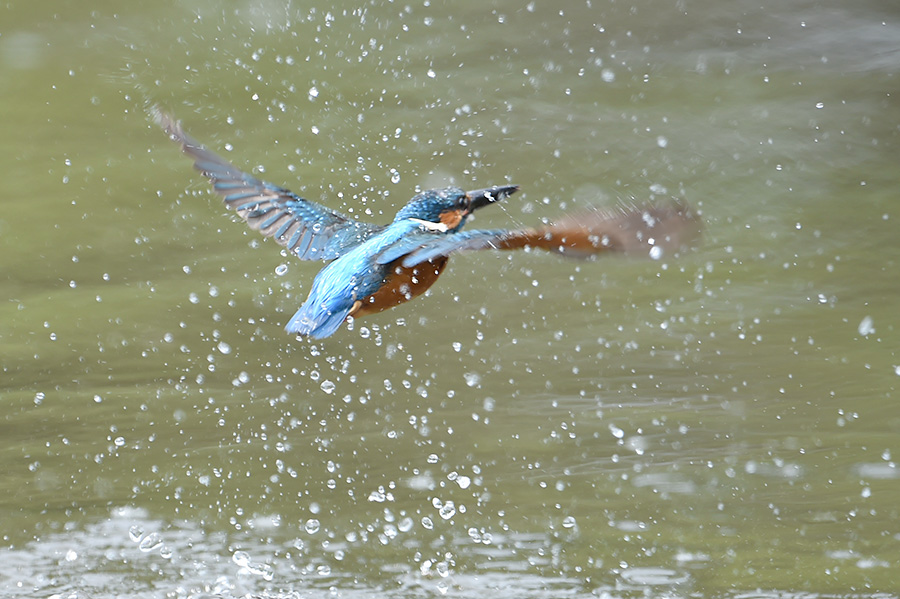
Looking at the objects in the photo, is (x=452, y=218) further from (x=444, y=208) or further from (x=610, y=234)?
(x=610, y=234)

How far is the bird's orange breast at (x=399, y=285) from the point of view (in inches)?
71.3

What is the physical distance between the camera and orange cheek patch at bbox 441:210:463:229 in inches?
77.9

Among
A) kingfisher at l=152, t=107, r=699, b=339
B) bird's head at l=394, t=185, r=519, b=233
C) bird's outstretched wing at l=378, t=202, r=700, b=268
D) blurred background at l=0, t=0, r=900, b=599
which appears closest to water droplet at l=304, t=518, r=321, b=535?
blurred background at l=0, t=0, r=900, b=599

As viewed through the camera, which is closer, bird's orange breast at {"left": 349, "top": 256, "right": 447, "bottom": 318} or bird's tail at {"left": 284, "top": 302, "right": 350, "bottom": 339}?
bird's tail at {"left": 284, "top": 302, "right": 350, "bottom": 339}

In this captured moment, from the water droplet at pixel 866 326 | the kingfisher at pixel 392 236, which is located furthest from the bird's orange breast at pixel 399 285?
the water droplet at pixel 866 326

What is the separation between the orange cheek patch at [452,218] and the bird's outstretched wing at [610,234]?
0.35 metres

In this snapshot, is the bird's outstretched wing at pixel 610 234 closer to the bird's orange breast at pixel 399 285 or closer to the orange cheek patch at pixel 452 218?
the bird's orange breast at pixel 399 285

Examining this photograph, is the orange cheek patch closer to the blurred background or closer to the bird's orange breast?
the bird's orange breast

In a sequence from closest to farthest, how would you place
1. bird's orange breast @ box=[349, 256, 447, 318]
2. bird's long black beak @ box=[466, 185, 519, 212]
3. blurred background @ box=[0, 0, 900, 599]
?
bird's orange breast @ box=[349, 256, 447, 318] < bird's long black beak @ box=[466, 185, 519, 212] < blurred background @ box=[0, 0, 900, 599]

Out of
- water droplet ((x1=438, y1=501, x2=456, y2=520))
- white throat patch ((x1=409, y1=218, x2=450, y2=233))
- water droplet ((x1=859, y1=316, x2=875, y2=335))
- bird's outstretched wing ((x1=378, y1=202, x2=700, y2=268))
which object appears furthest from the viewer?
water droplet ((x1=859, y1=316, x2=875, y2=335))

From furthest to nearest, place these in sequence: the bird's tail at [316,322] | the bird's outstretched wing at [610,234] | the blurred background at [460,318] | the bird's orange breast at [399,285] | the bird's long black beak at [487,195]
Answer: the blurred background at [460,318]
the bird's long black beak at [487,195]
the bird's orange breast at [399,285]
the bird's tail at [316,322]
the bird's outstretched wing at [610,234]

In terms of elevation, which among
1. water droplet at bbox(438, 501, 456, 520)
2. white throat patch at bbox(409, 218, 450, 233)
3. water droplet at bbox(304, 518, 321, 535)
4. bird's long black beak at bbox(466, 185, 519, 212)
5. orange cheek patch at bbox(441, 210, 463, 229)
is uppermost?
bird's long black beak at bbox(466, 185, 519, 212)

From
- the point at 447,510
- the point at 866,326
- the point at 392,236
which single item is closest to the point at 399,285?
the point at 392,236

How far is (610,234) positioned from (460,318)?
1.64 meters
